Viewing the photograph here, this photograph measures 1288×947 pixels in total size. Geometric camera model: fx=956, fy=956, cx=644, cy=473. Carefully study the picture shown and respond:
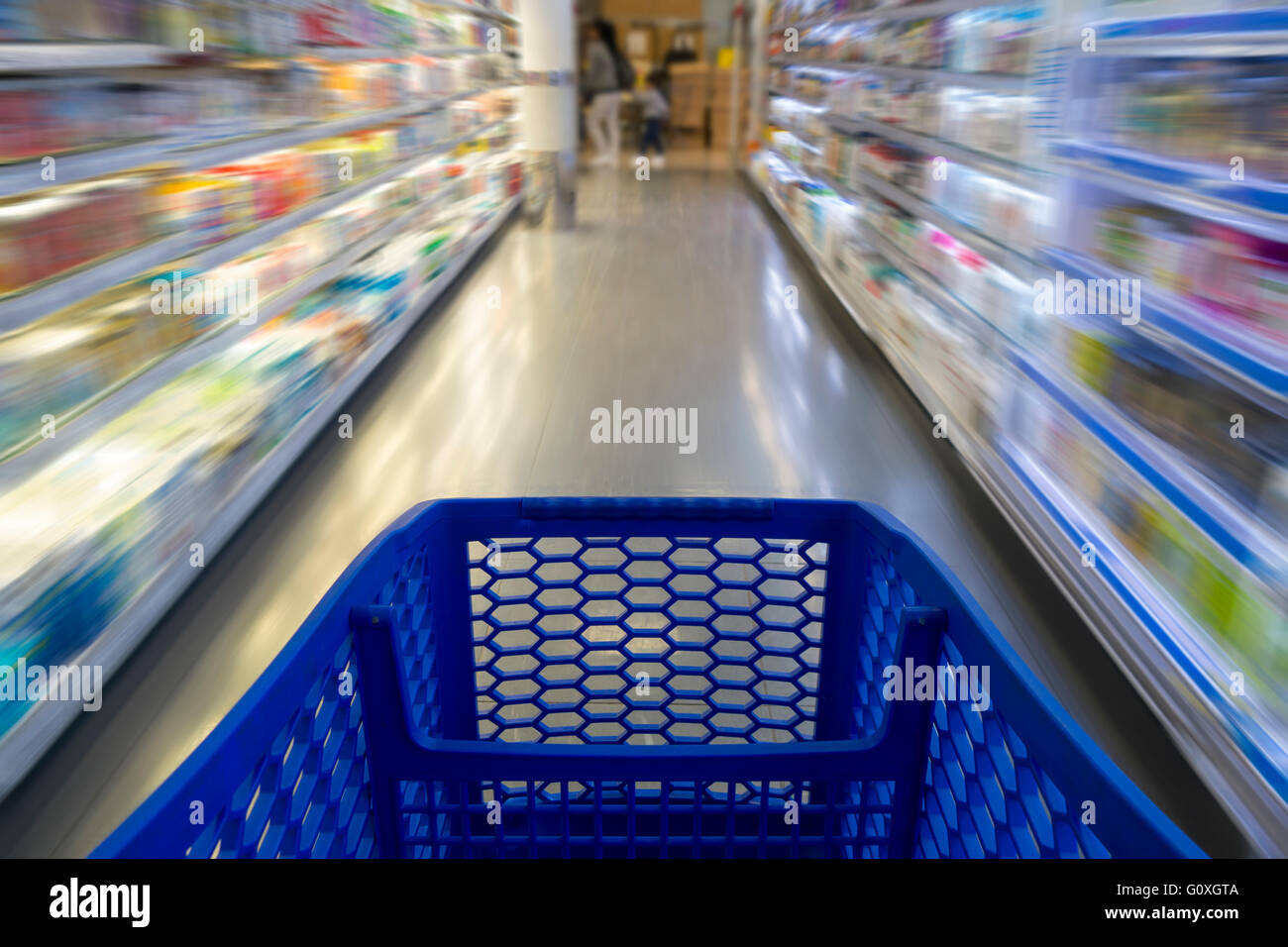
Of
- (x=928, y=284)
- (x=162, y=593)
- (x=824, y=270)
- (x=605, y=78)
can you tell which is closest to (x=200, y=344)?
(x=162, y=593)

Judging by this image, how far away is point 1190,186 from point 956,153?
5.07ft

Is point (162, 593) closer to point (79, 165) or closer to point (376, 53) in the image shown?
point (79, 165)

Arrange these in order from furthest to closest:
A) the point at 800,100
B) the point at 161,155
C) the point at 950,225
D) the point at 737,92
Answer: the point at 737,92 < the point at 800,100 < the point at 950,225 < the point at 161,155

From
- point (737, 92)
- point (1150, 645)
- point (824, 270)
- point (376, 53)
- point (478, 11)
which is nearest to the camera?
point (1150, 645)

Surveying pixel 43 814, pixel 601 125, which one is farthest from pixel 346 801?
pixel 601 125

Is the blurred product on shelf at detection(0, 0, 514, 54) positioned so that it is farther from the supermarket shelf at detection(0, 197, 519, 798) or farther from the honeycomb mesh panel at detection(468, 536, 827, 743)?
the honeycomb mesh panel at detection(468, 536, 827, 743)

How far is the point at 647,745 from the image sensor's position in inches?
46.6

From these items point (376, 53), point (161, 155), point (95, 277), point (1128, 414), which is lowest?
point (1128, 414)

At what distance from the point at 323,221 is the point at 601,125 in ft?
35.2

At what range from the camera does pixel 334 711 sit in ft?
3.59

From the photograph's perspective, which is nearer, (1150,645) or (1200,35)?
(1200,35)

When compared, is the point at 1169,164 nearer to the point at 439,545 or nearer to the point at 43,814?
the point at 439,545

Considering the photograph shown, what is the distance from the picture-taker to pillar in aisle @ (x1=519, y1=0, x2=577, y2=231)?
8227 mm

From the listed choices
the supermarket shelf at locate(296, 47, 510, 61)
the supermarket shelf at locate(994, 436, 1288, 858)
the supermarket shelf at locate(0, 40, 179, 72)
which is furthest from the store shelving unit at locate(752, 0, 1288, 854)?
the supermarket shelf at locate(296, 47, 510, 61)
